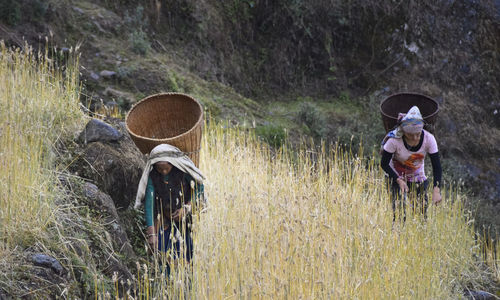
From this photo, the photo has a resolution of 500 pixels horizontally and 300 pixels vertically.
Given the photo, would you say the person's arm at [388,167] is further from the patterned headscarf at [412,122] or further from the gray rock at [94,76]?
the gray rock at [94,76]

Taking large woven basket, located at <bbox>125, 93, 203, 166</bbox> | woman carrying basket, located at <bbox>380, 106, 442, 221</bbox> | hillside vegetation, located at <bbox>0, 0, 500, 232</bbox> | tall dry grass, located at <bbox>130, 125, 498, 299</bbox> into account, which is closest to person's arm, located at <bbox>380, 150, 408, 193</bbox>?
woman carrying basket, located at <bbox>380, 106, 442, 221</bbox>

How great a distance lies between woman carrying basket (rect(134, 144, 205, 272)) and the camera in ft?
13.6

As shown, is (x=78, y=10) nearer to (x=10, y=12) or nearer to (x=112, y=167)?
(x=10, y=12)

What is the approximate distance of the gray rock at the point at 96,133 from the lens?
4.90 metres

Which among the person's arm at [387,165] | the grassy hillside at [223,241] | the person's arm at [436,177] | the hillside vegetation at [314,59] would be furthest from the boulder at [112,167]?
the hillside vegetation at [314,59]

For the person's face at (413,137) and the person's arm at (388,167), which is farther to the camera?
the person's arm at (388,167)

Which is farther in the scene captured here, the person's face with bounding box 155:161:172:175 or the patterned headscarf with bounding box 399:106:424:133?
the patterned headscarf with bounding box 399:106:424:133

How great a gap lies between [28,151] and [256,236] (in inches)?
72.1

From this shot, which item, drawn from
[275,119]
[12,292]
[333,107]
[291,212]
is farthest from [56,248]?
[333,107]

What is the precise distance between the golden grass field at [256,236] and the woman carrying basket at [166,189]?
0.18 metres

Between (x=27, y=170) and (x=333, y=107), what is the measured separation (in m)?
7.57

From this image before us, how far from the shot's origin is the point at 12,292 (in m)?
3.25

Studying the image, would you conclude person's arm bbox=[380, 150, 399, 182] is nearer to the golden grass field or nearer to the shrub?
the golden grass field

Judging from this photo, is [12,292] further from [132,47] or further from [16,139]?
[132,47]
